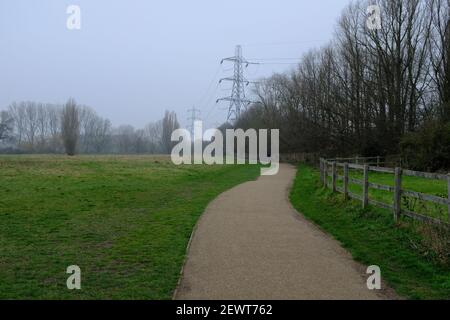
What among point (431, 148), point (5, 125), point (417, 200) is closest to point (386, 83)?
point (431, 148)

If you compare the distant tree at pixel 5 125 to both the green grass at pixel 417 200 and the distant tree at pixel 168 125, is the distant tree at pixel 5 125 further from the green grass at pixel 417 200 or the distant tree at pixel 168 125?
the green grass at pixel 417 200

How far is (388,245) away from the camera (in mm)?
8906

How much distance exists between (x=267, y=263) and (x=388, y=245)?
2.66 m

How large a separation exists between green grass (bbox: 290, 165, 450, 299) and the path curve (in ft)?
1.24

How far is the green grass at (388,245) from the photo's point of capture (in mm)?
6511

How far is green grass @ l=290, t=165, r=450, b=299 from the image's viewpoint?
6.51 meters

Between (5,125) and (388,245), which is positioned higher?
(5,125)

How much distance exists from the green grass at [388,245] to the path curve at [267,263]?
379 mm

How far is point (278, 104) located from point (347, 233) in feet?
231

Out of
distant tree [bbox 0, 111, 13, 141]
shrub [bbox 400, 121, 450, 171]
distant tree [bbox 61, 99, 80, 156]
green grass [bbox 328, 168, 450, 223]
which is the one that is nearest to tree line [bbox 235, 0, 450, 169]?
shrub [bbox 400, 121, 450, 171]

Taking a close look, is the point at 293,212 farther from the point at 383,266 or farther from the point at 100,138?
the point at 100,138

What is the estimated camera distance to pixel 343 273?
7.03m

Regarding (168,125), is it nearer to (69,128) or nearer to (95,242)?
(69,128)

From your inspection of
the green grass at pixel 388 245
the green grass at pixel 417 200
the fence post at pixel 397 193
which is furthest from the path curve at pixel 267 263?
the green grass at pixel 417 200
